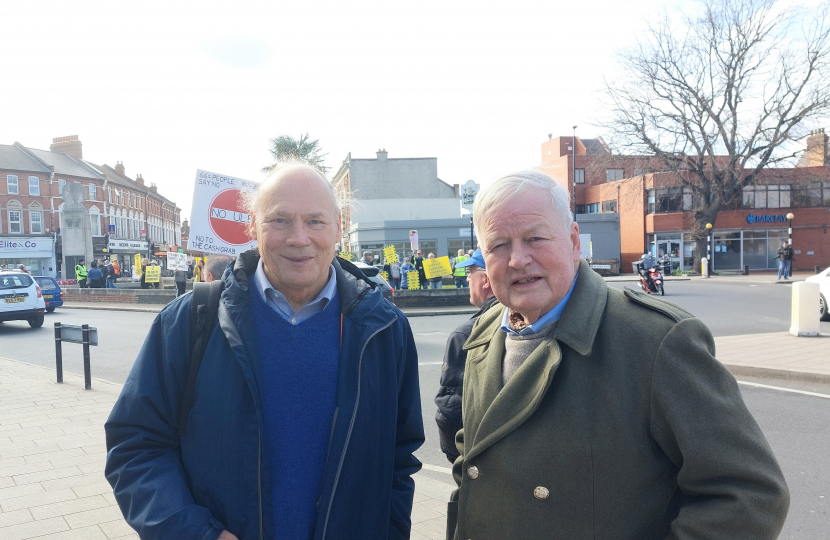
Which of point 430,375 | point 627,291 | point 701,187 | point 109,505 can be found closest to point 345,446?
point 627,291

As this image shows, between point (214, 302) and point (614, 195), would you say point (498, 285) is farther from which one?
point (614, 195)

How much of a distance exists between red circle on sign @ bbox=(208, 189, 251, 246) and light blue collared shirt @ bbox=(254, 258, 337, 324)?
4557 millimetres

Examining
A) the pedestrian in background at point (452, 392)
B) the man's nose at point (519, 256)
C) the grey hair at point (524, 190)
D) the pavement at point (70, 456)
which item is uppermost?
the grey hair at point (524, 190)

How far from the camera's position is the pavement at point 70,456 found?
3848 mm

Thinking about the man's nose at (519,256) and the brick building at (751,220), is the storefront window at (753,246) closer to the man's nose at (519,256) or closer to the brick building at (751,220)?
the brick building at (751,220)

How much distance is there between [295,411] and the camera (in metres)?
2.03

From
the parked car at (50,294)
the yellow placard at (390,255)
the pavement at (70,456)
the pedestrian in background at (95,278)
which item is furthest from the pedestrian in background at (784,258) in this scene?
the pedestrian in background at (95,278)

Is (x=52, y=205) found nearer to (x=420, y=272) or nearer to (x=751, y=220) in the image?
(x=420, y=272)

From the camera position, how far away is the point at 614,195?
50.2 metres

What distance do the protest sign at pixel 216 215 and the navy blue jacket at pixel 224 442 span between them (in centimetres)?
458

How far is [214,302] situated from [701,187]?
42.6 metres

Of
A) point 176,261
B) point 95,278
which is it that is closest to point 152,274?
point 95,278

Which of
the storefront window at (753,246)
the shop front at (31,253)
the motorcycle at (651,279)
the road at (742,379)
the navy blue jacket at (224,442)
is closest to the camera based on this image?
the navy blue jacket at (224,442)

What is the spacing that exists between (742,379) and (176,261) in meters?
18.2
